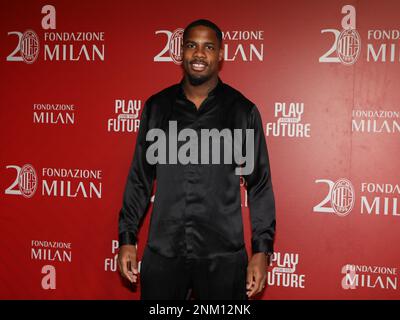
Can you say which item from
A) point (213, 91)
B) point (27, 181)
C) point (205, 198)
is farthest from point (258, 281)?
point (27, 181)

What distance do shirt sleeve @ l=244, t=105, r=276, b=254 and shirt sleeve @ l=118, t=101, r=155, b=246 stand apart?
1.41 feet

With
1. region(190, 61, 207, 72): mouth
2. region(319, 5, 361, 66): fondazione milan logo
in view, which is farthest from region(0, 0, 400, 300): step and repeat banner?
region(190, 61, 207, 72): mouth

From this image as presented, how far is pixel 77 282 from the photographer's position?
264 cm

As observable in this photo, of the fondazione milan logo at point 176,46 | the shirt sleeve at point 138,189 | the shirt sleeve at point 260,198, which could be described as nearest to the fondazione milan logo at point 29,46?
the fondazione milan logo at point 176,46

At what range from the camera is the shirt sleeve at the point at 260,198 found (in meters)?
1.74

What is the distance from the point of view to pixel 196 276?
1712 millimetres

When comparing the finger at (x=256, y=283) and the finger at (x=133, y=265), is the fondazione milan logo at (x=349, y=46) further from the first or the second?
the finger at (x=133, y=265)

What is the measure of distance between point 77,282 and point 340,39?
2.04 metres

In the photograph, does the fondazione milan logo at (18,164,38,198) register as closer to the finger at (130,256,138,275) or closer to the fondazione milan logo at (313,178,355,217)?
the finger at (130,256,138,275)

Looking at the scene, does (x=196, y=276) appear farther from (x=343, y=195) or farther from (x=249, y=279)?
(x=343, y=195)

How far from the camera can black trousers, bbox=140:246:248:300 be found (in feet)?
5.57

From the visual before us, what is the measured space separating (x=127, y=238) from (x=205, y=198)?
36 cm
